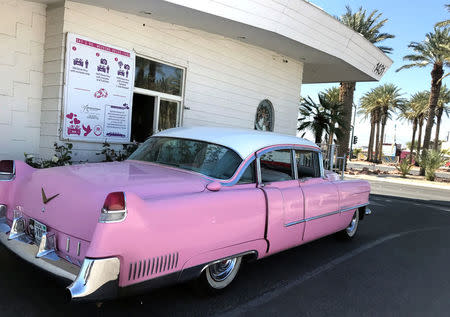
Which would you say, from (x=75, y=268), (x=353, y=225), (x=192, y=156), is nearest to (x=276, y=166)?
(x=192, y=156)

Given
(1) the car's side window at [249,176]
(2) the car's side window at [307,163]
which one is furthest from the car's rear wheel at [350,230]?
(1) the car's side window at [249,176]

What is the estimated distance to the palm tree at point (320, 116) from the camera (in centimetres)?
1338

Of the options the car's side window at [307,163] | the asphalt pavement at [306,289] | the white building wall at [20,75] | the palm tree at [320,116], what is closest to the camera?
the asphalt pavement at [306,289]

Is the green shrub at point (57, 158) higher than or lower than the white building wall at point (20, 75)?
lower

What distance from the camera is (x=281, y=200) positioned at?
366cm

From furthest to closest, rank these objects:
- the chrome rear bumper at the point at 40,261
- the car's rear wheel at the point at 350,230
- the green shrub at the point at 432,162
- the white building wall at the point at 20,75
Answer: the green shrub at the point at 432,162, the white building wall at the point at 20,75, the car's rear wheel at the point at 350,230, the chrome rear bumper at the point at 40,261

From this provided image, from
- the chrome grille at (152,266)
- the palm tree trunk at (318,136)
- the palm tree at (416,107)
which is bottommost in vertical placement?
the chrome grille at (152,266)

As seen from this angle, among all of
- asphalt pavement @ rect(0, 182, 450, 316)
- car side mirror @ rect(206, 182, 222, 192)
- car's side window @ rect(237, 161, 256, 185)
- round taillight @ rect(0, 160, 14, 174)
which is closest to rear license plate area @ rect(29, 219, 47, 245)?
asphalt pavement @ rect(0, 182, 450, 316)

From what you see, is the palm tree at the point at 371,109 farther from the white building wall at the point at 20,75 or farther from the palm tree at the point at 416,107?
the white building wall at the point at 20,75

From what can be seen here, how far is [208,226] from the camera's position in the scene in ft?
9.34

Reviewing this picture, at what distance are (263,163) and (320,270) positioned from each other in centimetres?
153

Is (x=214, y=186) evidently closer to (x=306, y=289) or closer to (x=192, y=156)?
(x=192, y=156)

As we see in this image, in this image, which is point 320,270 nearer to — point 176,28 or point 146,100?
point 146,100

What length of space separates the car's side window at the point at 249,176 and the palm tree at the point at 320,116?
34.0ft
